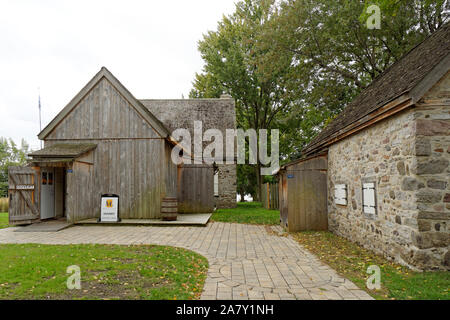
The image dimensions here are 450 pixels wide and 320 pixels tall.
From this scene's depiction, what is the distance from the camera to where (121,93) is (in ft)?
42.5

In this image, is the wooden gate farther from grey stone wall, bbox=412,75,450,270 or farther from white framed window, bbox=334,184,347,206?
grey stone wall, bbox=412,75,450,270

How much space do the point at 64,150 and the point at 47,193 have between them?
2.03 meters

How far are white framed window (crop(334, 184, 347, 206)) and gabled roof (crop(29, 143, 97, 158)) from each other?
934 centimetres

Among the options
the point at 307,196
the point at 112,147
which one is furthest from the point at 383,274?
the point at 112,147

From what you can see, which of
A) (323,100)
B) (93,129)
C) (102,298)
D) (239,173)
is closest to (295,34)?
(323,100)

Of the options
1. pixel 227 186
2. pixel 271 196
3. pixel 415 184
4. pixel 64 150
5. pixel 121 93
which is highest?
pixel 121 93

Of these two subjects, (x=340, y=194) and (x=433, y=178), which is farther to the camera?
(x=340, y=194)

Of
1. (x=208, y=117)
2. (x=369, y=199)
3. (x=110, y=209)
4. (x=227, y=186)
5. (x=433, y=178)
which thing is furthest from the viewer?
(x=208, y=117)

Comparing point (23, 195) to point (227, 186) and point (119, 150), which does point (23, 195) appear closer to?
point (119, 150)

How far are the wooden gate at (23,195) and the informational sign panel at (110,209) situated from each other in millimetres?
2390

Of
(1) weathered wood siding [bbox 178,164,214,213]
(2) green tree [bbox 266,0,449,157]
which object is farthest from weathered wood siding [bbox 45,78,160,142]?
(2) green tree [bbox 266,0,449,157]

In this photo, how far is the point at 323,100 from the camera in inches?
728

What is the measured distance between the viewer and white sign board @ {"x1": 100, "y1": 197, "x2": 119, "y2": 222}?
12008mm

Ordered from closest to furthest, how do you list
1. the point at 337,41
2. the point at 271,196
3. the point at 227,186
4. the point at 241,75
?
1. the point at 337,41
2. the point at 271,196
3. the point at 227,186
4. the point at 241,75
